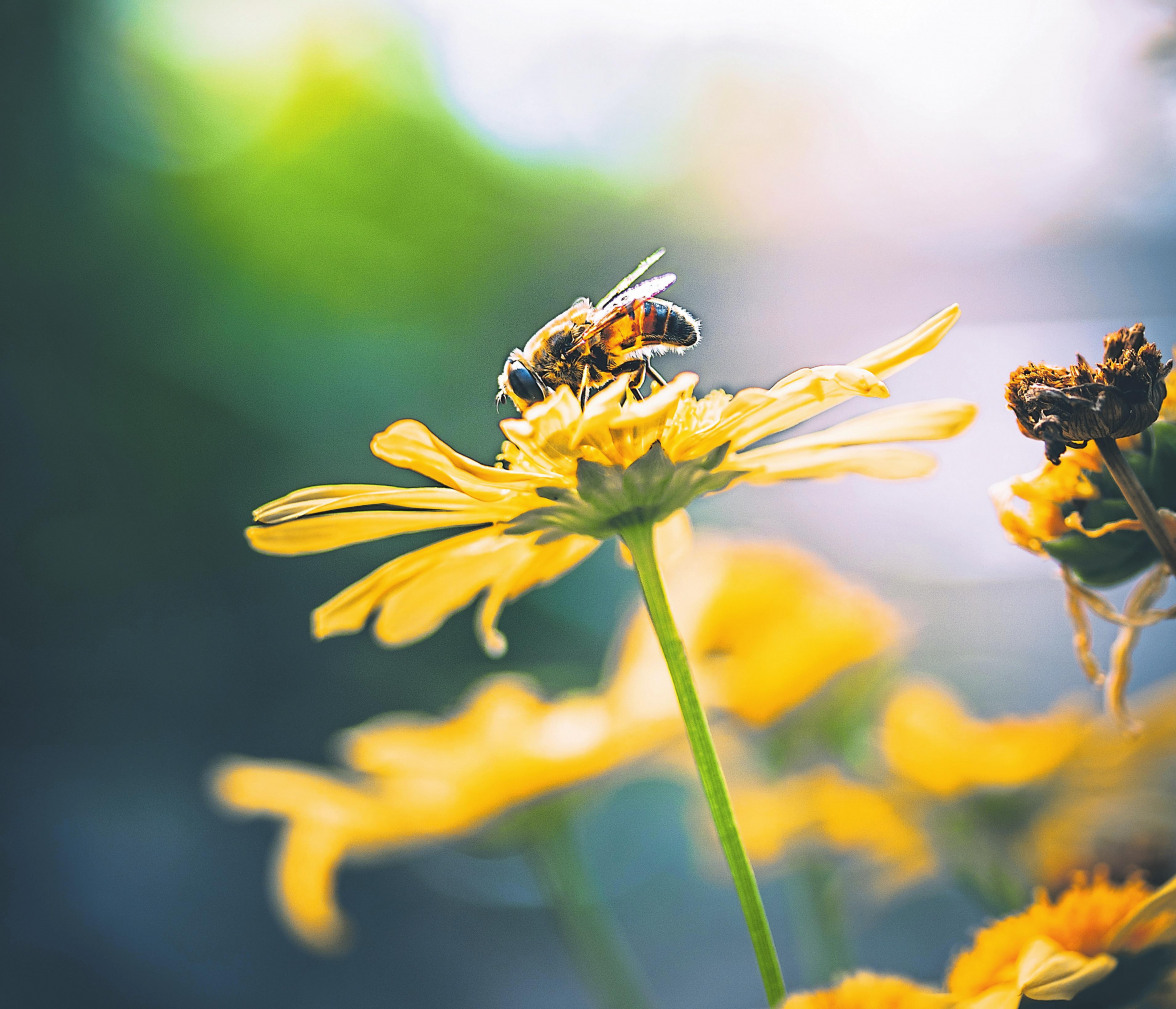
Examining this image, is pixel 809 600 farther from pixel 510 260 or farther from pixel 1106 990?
pixel 510 260

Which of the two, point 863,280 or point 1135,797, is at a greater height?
point 863,280

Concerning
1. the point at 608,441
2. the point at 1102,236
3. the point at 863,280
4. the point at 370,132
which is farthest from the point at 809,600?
the point at 370,132

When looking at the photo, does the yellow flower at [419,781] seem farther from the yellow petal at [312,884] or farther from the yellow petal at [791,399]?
the yellow petal at [791,399]

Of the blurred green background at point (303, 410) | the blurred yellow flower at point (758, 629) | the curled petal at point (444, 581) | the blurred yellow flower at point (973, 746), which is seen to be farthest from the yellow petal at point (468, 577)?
the blurred green background at point (303, 410)

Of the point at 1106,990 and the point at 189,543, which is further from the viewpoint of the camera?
the point at 189,543

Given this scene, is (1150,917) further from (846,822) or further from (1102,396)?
(846,822)

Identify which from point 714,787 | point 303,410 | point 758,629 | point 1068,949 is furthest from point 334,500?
point 303,410
